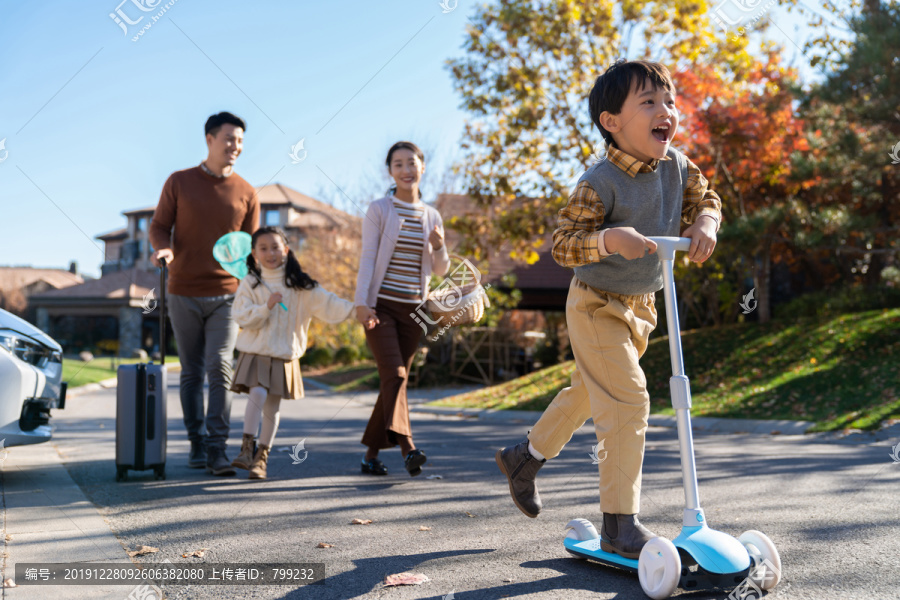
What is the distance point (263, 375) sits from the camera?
4.89m

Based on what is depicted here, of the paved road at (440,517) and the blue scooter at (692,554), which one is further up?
the blue scooter at (692,554)

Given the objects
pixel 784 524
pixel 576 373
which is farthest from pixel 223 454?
pixel 784 524

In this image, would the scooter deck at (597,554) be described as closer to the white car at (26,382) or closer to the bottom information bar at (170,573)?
the bottom information bar at (170,573)

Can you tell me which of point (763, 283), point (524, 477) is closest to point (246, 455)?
point (524, 477)

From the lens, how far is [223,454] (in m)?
4.95

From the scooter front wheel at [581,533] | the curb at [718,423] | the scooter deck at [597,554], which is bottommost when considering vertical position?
the curb at [718,423]

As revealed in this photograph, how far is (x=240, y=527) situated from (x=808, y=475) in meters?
3.52

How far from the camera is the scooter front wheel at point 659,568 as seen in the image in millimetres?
2246

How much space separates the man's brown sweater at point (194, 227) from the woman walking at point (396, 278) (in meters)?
1.08

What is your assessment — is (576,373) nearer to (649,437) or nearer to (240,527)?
(240,527)

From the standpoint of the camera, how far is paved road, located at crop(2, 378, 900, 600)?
2.55 metres

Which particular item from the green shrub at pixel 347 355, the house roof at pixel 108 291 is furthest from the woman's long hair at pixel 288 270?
the green shrub at pixel 347 355

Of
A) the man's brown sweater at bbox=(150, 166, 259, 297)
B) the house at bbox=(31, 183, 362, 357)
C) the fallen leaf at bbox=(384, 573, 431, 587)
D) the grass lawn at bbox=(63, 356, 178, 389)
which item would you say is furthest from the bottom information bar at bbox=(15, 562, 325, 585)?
the house at bbox=(31, 183, 362, 357)

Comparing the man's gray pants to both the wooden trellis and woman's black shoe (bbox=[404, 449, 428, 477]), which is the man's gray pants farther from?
the wooden trellis
